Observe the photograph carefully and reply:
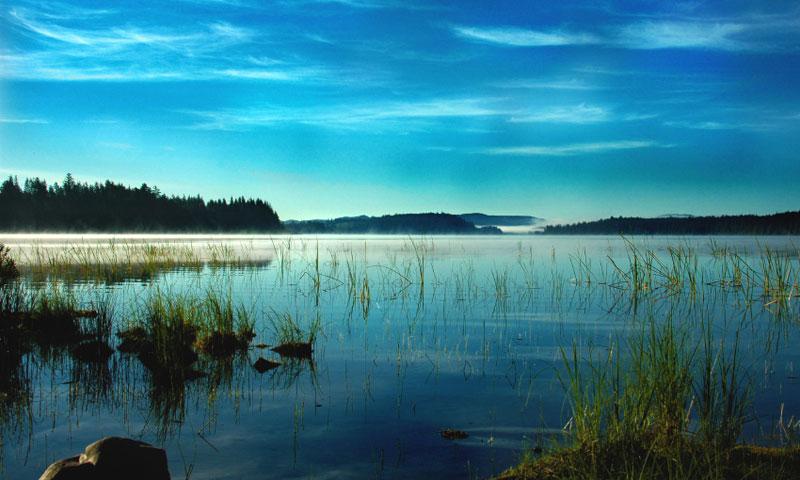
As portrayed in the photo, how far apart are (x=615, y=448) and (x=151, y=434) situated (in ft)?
15.9

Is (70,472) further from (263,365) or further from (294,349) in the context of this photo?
(294,349)

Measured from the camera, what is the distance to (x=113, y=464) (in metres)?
4.85

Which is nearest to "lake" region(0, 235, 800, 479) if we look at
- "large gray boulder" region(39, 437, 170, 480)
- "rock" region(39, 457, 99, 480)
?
"large gray boulder" region(39, 437, 170, 480)

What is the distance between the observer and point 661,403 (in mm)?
5926

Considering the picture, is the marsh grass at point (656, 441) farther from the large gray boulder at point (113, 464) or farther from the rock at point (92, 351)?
the rock at point (92, 351)

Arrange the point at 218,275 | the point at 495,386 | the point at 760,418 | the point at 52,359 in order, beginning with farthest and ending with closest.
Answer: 1. the point at 218,275
2. the point at 52,359
3. the point at 495,386
4. the point at 760,418

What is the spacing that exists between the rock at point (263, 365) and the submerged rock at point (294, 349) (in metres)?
0.92

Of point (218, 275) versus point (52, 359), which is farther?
point (218, 275)

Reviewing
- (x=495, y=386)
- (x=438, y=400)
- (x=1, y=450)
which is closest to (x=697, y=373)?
(x=495, y=386)

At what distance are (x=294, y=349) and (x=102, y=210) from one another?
12707 centimetres

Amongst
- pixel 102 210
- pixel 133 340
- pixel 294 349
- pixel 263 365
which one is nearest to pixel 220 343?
pixel 294 349

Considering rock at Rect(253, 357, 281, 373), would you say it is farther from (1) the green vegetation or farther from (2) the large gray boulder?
(1) the green vegetation

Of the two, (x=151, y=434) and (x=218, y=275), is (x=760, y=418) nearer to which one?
(x=151, y=434)

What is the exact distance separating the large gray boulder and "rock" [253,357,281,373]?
4.49m
